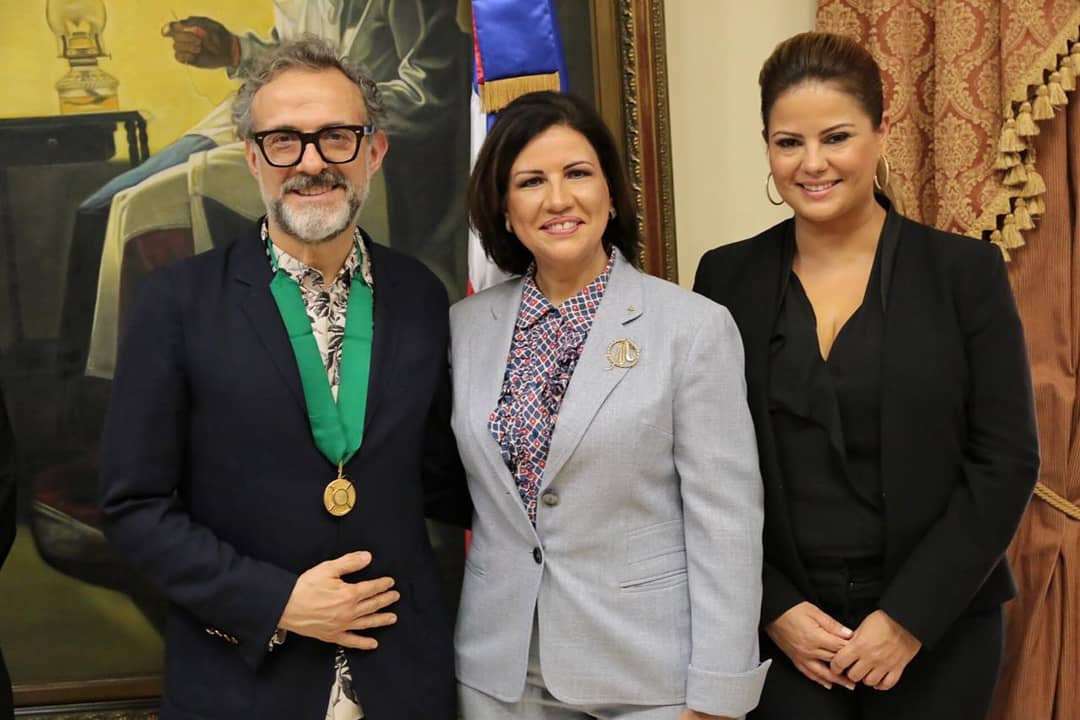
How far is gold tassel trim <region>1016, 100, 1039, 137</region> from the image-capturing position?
2.38 m

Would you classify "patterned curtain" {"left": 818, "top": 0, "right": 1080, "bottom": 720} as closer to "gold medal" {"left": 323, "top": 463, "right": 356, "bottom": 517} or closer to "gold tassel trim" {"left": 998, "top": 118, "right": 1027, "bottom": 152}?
"gold tassel trim" {"left": 998, "top": 118, "right": 1027, "bottom": 152}

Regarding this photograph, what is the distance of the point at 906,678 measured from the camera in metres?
1.91

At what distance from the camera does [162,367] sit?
1.75m

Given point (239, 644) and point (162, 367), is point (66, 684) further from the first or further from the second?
point (162, 367)

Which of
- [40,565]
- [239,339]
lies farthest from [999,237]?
[40,565]

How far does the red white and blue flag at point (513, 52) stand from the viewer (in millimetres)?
2418

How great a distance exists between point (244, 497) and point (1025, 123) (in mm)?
1892

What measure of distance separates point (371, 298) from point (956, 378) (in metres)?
1.07

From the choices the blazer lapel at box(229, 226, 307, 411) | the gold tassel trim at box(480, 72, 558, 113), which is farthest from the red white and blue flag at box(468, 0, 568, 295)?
the blazer lapel at box(229, 226, 307, 411)

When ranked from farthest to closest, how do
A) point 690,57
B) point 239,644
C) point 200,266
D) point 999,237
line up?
1. point 690,57
2. point 999,237
3. point 200,266
4. point 239,644

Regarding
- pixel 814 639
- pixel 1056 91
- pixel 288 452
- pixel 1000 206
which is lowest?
pixel 814 639

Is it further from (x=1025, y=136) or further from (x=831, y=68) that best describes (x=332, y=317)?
(x=1025, y=136)

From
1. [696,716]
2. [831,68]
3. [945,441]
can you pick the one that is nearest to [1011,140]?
[831,68]

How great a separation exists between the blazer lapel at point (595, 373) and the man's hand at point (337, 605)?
36 cm
